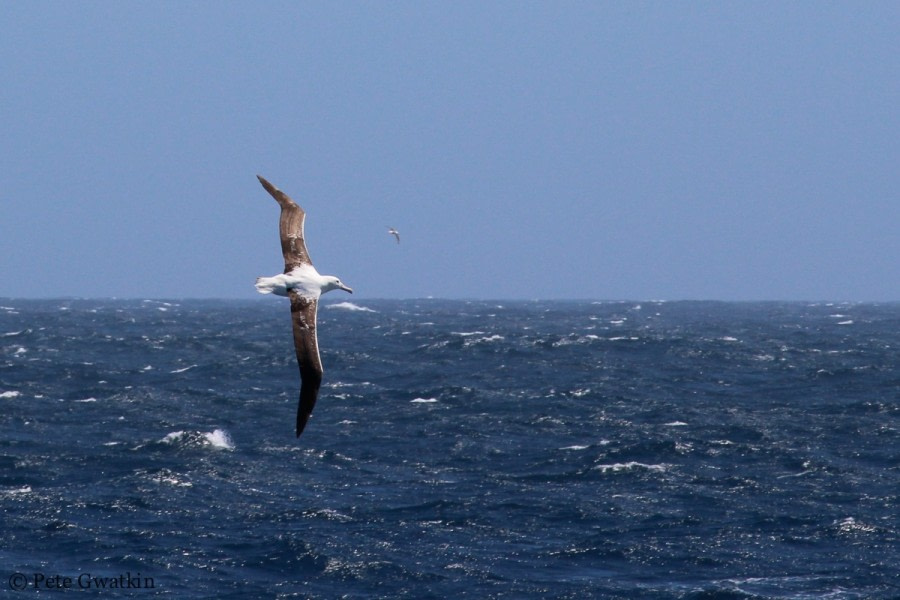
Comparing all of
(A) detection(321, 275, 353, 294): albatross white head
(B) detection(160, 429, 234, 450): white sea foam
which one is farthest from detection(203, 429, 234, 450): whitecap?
(A) detection(321, 275, 353, 294): albatross white head

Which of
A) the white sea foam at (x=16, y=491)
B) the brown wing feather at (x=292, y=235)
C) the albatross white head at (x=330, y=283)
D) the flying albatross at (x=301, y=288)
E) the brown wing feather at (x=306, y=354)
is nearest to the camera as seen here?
the brown wing feather at (x=306, y=354)

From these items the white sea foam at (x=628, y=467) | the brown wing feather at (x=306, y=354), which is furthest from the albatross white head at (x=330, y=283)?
the white sea foam at (x=628, y=467)

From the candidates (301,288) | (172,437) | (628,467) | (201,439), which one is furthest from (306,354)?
(172,437)

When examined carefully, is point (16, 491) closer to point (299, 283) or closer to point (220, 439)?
point (220, 439)

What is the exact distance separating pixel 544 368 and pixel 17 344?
1051 inches

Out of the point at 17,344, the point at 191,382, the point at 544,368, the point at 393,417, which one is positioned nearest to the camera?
the point at 393,417

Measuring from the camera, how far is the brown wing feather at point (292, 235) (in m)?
16.9

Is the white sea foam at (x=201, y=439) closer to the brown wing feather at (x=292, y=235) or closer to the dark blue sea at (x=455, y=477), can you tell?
the dark blue sea at (x=455, y=477)

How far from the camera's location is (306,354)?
589 inches

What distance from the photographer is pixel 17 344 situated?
196 feet

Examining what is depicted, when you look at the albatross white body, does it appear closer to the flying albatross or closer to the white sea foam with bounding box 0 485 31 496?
the flying albatross

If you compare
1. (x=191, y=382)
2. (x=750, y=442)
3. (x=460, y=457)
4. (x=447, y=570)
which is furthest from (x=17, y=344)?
(x=447, y=570)

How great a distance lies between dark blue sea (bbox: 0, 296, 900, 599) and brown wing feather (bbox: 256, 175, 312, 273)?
21.7ft

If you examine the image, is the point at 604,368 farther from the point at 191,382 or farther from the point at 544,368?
the point at 191,382
